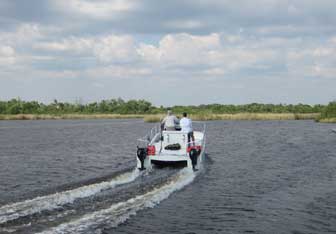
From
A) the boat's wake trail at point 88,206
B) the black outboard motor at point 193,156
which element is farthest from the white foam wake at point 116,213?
the black outboard motor at point 193,156

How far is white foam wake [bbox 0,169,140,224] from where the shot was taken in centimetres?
1138

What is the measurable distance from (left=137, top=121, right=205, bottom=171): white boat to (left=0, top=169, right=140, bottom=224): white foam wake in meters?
3.53

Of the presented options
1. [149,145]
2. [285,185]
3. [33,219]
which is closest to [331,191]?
[285,185]

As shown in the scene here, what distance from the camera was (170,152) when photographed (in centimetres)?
2058

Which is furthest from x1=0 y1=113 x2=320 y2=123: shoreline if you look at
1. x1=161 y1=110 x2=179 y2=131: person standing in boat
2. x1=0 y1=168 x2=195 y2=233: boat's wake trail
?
x1=0 y1=168 x2=195 y2=233: boat's wake trail

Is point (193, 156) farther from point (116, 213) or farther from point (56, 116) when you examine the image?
point (56, 116)

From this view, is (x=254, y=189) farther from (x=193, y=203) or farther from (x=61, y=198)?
(x=61, y=198)

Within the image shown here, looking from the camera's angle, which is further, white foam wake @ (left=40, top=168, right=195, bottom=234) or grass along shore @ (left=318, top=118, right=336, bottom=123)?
grass along shore @ (left=318, top=118, right=336, bottom=123)

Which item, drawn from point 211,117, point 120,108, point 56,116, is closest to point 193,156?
point 211,117

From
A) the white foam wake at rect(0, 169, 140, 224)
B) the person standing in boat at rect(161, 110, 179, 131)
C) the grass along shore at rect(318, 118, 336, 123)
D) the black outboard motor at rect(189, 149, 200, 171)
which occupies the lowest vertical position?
the white foam wake at rect(0, 169, 140, 224)

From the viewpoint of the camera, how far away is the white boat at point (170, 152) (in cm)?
1962

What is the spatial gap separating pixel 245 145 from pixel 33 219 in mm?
25093

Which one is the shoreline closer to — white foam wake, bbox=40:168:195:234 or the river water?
the river water

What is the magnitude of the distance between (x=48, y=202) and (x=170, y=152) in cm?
868
